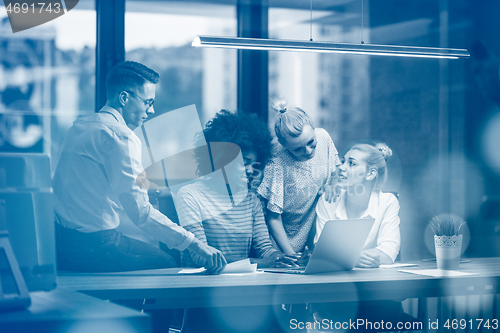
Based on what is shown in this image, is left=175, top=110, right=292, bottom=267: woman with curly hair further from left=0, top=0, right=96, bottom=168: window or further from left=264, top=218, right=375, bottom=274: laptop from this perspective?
left=0, top=0, right=96, bottom=168: window

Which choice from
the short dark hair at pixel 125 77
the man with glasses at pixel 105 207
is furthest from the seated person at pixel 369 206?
the short dark hair at pixel 125 77

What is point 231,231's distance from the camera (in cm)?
258

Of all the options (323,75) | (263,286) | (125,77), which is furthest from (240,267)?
(323,75)

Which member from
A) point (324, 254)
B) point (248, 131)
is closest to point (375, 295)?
point (324, 254)

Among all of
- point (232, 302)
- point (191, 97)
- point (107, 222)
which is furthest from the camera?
point (191, 97)

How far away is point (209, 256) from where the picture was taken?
2.04 m

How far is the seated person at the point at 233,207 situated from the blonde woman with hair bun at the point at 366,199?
38 centimetres

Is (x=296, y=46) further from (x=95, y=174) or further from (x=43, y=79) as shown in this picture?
(x=43, y=79)

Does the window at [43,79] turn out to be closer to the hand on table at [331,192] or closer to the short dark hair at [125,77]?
the short dark hair at [125,77]

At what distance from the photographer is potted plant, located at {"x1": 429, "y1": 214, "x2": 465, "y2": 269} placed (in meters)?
2.18

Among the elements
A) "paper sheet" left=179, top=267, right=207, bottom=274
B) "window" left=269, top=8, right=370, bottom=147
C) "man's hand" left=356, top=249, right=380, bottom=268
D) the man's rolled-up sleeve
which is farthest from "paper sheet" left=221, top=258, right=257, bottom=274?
"window" left=269, top=8, right=370, bottom=147

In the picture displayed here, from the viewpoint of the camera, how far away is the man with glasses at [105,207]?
208 cm

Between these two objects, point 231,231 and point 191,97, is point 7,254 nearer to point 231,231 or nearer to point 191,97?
point 231,231

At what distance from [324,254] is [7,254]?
117cm
